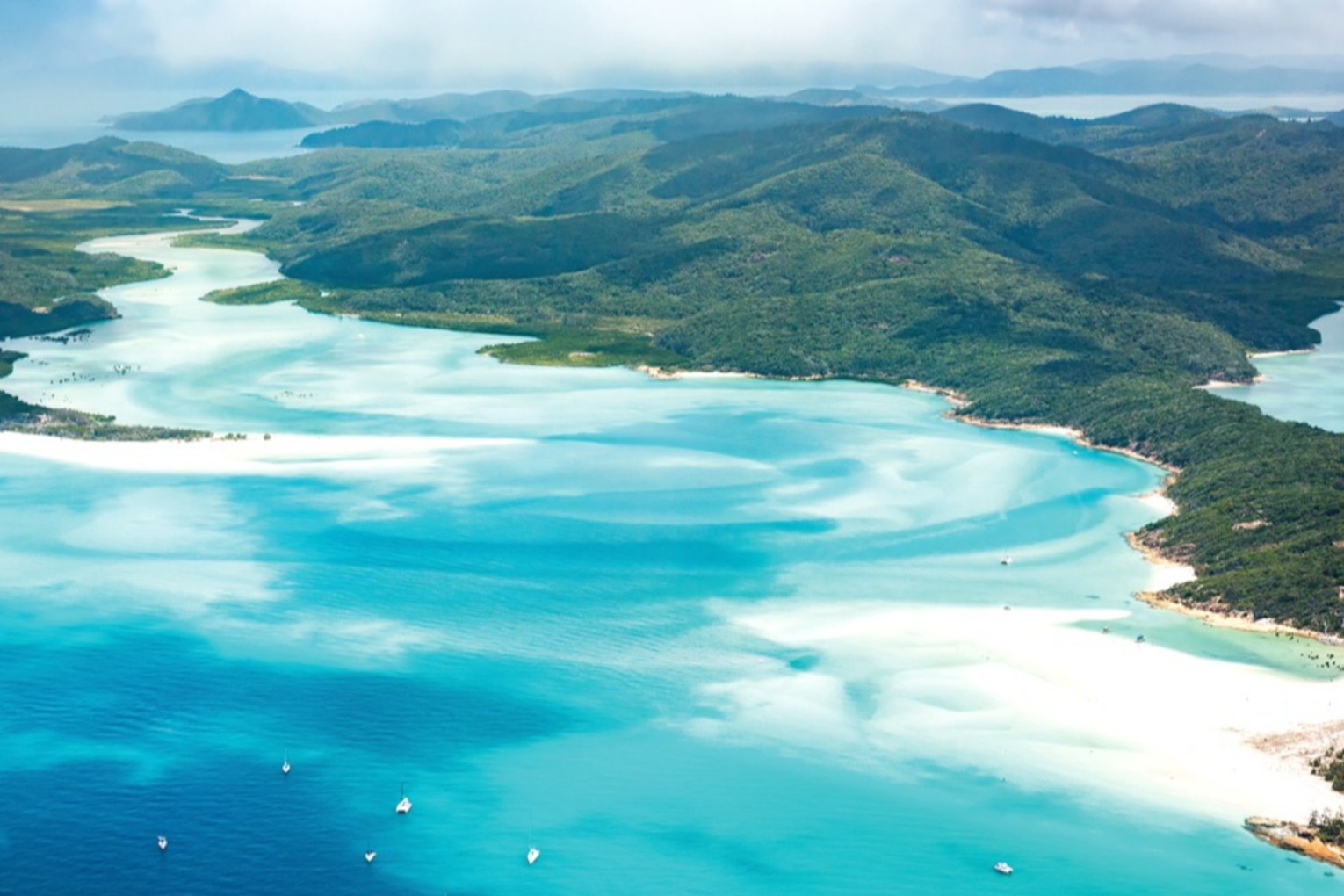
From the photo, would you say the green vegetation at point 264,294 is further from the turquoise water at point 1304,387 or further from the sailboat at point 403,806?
the sailboat at point 403,806

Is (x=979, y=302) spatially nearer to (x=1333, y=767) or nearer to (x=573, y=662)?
(x=573, y=662)

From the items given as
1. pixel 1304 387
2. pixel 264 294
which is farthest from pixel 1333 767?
pixel 264 294

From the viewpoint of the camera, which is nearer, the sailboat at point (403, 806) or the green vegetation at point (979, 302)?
the sailboat at point (403, 806)

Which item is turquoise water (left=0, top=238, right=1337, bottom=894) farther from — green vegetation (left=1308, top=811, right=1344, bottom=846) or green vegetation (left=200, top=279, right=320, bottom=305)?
green vegetation (left=200, top=279, right=320, bottom=305)

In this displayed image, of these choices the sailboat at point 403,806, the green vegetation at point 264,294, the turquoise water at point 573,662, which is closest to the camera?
the turquoise water at point 573,662

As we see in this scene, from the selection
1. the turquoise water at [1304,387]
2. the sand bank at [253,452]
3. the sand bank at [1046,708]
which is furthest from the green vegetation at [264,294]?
the sand bank at [1046,708]
